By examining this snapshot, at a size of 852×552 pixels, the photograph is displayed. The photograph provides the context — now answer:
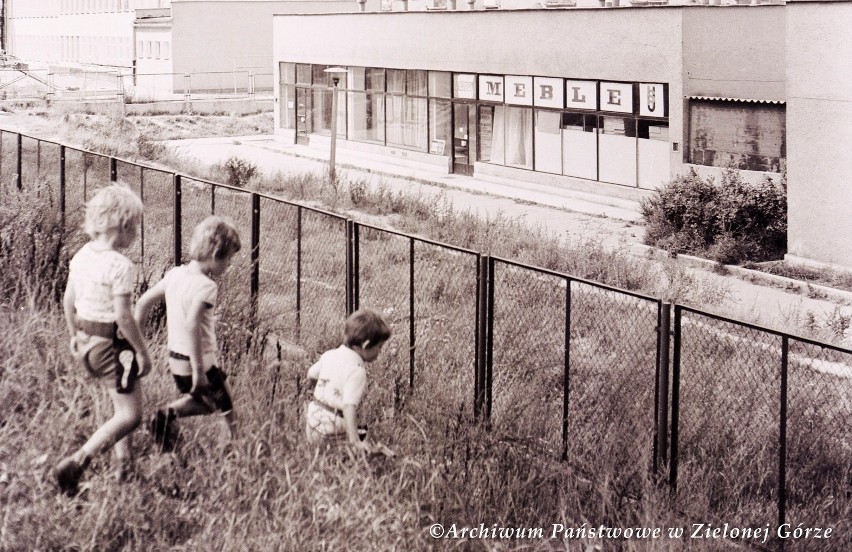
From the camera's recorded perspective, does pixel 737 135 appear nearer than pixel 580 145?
Yes

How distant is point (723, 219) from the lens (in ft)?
72.3

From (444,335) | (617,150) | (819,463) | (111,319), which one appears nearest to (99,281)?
(111,319)

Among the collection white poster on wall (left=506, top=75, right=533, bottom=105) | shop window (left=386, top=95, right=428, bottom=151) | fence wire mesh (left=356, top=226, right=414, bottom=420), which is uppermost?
white poster on wall (left=506, top=75, right=533, bottom=105)

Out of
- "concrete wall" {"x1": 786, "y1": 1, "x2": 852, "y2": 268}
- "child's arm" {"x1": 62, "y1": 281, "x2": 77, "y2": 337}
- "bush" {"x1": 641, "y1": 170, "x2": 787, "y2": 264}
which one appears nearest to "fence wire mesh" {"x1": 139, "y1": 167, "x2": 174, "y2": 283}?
"child's arm" {"x1": 62, "y1": 281, "x2": 77, "y2": 337}

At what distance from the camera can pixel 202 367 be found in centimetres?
662

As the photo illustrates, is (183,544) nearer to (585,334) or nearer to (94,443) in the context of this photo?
(94,443)

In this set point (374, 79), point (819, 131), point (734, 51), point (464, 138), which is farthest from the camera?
point (374, 79)

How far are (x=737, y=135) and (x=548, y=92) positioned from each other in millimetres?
7118

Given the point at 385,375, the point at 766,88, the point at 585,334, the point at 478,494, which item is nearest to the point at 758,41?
the point at 766,88

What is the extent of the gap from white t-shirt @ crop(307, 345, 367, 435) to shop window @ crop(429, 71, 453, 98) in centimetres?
2924

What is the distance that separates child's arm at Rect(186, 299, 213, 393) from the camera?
21.4ft

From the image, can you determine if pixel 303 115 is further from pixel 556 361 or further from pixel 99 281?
pixel 99 281

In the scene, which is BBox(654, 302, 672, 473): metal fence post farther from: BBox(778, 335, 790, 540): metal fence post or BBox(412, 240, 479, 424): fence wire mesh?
BBox(412, 240, 479, 424): fence wire mesh

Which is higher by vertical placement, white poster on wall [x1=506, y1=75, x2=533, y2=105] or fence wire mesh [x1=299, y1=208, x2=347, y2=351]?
white poster on wall [x1=506, y1=75, x2=533, y2=105]
